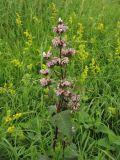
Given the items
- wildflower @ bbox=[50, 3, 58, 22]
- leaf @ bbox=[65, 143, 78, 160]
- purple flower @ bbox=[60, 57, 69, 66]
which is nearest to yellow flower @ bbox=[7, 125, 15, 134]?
leaf @ bbox=[65, 143, 78, 160]

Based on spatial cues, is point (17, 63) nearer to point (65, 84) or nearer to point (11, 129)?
point (11, 129)

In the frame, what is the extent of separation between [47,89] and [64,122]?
0.74 meters

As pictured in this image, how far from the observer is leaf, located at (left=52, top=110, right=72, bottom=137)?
199cm

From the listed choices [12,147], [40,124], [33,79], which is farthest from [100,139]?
[33,79]

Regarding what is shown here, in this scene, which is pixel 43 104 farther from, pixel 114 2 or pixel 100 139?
pixel 114 2

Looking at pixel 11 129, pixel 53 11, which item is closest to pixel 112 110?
pixel 11 129

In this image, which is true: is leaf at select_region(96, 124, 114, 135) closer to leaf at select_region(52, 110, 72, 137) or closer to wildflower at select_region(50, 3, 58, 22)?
leaf at select_region(52, 110, 72, 137)

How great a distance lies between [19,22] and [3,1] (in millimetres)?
557

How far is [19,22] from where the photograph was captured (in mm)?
3869

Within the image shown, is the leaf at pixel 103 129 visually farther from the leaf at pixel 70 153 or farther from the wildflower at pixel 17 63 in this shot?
the wildflower at pixel 17 63

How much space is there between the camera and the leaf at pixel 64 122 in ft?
6.51

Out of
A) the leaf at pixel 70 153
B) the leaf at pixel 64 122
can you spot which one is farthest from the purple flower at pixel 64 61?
the leaf at pixel 70 153

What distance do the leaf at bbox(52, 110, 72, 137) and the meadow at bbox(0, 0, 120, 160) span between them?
0.15 meters

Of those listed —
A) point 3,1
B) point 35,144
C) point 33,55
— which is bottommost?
point 35,144
